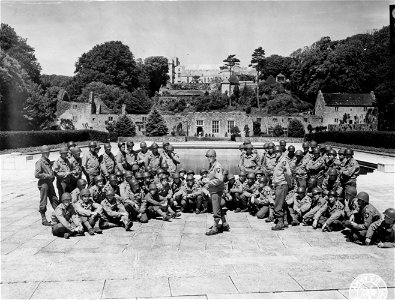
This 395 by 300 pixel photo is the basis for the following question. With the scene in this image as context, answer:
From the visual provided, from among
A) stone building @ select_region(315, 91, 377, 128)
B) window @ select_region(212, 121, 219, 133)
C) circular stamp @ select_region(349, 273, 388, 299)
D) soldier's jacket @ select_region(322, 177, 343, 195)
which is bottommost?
circular stamp @ select_region(349, 273, 388, 299)

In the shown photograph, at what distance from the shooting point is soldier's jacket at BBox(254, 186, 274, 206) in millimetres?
9970

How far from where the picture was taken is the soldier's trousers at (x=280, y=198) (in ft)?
29.2

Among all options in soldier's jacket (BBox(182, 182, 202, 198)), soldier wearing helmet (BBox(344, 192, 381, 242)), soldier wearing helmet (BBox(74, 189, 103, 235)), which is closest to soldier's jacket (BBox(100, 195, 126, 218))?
soldier wearing helmet (BBox(74, 189, 103, 235))

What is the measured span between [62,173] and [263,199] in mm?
4946

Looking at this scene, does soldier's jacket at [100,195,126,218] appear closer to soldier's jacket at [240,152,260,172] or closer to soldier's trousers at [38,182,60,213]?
soldier's trousers at [38,182,60,213]

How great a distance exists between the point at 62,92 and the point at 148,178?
6415 cm

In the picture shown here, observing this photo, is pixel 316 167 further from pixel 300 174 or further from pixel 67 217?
pixel 67 217

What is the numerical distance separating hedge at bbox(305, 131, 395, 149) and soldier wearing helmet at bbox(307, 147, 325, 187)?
64.3 ft

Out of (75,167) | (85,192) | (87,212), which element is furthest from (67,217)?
(75,167)

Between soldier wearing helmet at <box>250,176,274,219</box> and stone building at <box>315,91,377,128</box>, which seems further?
stone building at <box>315,91,377,128</box>

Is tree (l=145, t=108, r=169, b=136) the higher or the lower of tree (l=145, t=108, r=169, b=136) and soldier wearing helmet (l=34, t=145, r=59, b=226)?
the higher

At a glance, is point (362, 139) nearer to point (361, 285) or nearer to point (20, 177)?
point (20, 177)

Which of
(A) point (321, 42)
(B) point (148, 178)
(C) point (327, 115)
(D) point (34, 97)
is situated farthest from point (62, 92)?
(B) point (148, 178)

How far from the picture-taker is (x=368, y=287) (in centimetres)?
584
